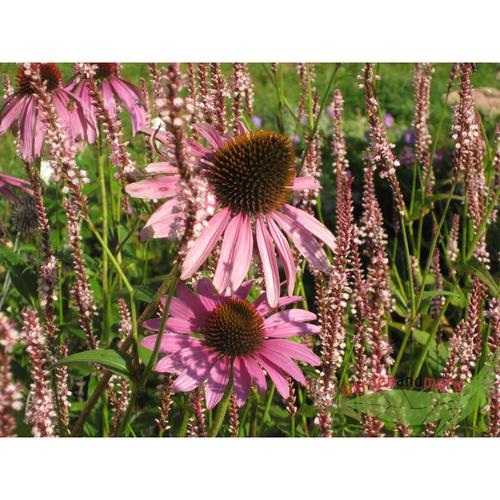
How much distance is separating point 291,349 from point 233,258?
0.20 m

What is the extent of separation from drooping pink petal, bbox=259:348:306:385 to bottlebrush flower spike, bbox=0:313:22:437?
375mm

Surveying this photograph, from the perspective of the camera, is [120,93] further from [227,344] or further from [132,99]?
[227,344]

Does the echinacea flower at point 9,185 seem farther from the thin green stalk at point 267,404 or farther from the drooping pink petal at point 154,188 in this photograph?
the thin green stalk at point 267,404

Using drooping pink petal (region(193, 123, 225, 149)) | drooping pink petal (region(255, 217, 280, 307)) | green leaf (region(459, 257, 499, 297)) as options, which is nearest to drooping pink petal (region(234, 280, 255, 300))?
drooping pink petal (region(255, 217, 280, 307))

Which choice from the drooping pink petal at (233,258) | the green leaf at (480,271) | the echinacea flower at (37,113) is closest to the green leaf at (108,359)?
the drooping pink petal at (233,258)

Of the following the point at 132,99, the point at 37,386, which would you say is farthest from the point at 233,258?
the point at 132,99

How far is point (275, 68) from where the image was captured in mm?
1167

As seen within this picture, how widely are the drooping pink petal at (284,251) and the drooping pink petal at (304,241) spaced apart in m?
0.01

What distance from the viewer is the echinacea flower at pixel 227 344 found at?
0.92 m

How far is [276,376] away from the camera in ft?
3.11

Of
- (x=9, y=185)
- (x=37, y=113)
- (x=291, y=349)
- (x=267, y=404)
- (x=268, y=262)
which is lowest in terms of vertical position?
(x=267, y=404)
